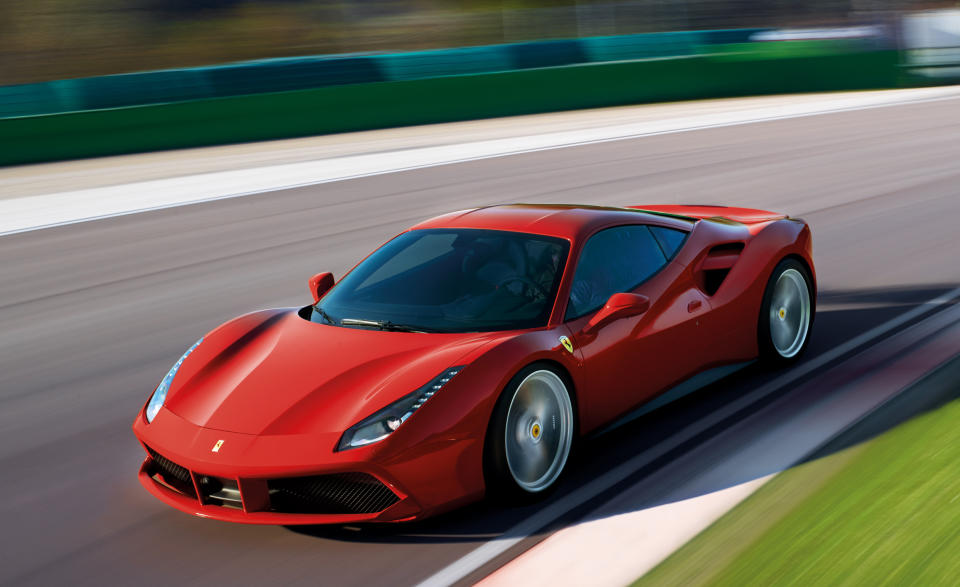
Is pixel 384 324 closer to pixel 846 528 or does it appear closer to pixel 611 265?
pixel 611 265

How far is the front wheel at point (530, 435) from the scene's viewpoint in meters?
4.23

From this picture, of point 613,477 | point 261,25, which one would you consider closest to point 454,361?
point 613,477

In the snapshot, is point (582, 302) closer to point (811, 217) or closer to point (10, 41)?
point (811, 217)

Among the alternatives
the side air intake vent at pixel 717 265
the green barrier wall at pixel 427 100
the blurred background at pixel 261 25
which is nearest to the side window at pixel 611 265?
the side air intake vent at pixel 717 265

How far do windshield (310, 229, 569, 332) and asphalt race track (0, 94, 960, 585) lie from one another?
82 cm

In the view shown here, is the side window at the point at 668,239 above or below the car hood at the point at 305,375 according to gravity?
above

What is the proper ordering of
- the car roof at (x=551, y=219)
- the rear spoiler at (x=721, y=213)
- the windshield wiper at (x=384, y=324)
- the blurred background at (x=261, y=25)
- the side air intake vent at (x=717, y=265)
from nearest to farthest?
1. the windshield wiper at (x=384, y=324)
2. the car roof at (x=551, y=219)
3. the side air intake vent at (x=717, y=265)
4. the rear spoiler at (x=721, y=213)
5. the blurred background at (x=261, y=25)

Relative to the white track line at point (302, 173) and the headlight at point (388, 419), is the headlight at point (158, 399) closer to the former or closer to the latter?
the headlight at point (388, 419)

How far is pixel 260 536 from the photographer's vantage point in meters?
4.24

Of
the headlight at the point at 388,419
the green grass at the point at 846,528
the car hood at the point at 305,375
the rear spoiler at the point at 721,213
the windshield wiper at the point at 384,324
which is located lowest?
the green grass at the point at 846,528

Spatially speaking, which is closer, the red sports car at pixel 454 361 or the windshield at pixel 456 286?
the red sports car at pixel 454 361

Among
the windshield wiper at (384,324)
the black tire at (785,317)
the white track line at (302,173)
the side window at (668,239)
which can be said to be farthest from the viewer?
the white track line at (302,173)

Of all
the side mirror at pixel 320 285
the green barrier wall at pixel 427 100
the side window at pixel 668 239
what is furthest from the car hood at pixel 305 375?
the green barrier wall at pixel 427 100

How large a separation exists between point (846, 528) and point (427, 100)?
2159cm
